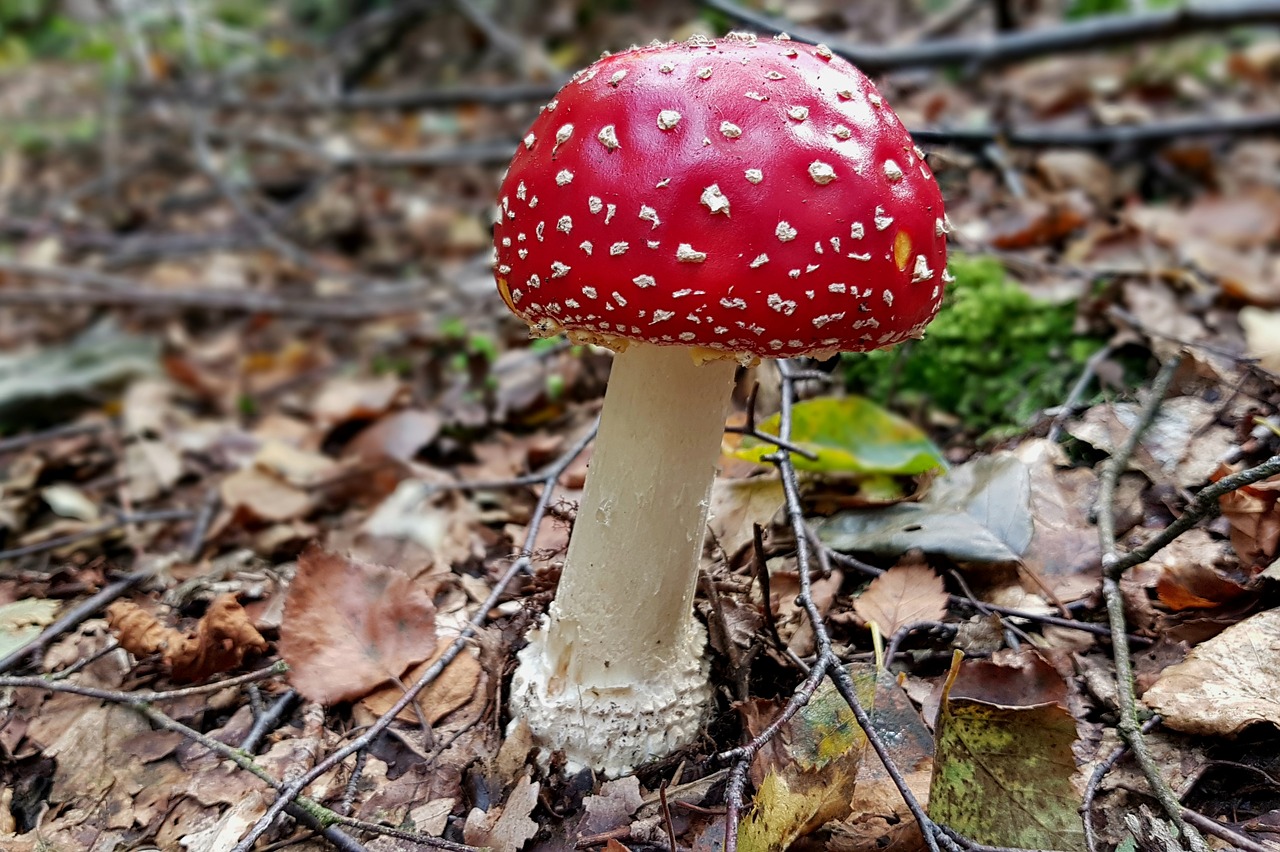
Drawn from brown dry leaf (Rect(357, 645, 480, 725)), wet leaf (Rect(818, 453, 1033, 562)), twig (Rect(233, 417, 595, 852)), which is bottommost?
brown dry leaf (Rect(357, 645, 480, 725))

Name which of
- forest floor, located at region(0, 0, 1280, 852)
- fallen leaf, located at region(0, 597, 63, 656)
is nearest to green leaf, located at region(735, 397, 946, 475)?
forest floor, located at region(0, 0, 1280, 852)

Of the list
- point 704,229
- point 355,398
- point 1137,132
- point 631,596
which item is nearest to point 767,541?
point 631,596

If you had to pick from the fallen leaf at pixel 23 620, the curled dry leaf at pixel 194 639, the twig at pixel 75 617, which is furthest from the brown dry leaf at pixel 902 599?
the fallen leaf at pixel 23 620

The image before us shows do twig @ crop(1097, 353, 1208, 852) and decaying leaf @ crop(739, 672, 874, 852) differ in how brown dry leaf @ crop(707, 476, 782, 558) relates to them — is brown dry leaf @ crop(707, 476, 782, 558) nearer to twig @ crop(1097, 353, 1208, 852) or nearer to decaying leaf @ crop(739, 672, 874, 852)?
decaying leaf @ crop(739, 672, 874, 852)

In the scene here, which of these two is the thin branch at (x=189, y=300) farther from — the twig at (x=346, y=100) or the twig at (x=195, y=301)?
the twig at (x=346, y=100)

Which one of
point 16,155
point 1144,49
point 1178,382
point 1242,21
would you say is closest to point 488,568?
point 1178,382

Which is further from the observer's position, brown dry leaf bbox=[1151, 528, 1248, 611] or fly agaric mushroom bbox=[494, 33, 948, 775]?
brown dry leaf bbox=[1151, 528, 1248, 611]

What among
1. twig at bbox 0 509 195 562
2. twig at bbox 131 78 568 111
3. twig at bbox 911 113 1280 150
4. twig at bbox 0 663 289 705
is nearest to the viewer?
twig at bbox 0 663 289 705

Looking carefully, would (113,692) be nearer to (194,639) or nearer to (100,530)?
(194,639)
